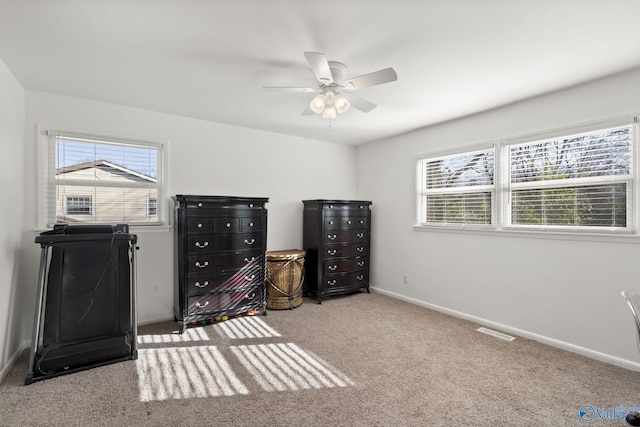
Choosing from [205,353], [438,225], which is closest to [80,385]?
[205,353]

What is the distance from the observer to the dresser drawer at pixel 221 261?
3377 mm

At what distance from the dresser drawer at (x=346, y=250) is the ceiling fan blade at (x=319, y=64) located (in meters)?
2.58

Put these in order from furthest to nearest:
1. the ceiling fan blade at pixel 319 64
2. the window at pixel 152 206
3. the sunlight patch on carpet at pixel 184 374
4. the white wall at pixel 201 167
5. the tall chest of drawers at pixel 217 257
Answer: the window at pixel 152 206 < the tall chest of drawers at pixel 217 257 < the white wall at pixel 201 167 < the sunlight patch on carpet at pixel 184 374 < the ceiling fan blade at pixel 319 64

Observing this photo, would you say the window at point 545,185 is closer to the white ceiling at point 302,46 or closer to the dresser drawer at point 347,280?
the white ceiling at point 302,46

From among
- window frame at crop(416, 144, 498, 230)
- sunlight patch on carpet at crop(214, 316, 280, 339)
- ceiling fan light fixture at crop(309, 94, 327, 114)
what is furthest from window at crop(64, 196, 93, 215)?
window frame at crop(416, 144, 498, 230)

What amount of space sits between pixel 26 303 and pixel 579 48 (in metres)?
5.00

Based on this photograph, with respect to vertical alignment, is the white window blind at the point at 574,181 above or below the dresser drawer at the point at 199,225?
above

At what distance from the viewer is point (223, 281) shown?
3.54 metres

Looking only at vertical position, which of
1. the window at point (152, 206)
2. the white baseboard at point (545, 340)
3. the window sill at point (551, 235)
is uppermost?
the window at point (152, 206)

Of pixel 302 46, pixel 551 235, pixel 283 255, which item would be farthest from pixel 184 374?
pixel 551 235

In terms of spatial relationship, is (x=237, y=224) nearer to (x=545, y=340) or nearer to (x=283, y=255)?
(x=283, y=255)

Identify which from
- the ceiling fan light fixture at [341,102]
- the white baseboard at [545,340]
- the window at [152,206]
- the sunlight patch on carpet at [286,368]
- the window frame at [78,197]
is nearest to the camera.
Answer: the sunlight patch on carpet at [286,368]

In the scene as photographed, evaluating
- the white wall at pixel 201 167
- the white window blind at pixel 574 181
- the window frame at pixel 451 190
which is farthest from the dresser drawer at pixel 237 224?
the white window blind at pixel 574 181

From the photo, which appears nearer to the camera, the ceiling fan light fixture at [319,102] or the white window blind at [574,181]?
the ceiling fan light fixture at [319,102]
